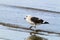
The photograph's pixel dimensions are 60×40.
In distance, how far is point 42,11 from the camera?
562 cm

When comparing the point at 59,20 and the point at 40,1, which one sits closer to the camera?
the point at 59,20

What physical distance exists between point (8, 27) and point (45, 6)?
1.83 metres

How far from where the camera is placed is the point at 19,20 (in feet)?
16.5

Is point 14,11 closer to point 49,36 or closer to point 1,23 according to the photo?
point 1,23

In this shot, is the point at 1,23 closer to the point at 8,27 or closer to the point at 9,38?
the point at 8,27

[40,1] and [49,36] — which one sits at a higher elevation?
[40,1]

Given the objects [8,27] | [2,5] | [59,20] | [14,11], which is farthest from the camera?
[2,5]

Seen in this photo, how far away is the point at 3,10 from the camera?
5.62m

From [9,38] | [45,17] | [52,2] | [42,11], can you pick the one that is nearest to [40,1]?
[52,2]

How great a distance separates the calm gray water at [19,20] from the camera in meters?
4.20

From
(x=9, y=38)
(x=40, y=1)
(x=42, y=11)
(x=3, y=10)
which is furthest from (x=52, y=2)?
(x=9, y=38)

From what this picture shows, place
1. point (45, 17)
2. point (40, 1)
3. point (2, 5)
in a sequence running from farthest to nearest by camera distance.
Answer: point (40, 1) < point (2, 5) < point (45, 17)

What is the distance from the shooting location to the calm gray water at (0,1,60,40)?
4204 millimetres

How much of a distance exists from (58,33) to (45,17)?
3.30 ft
